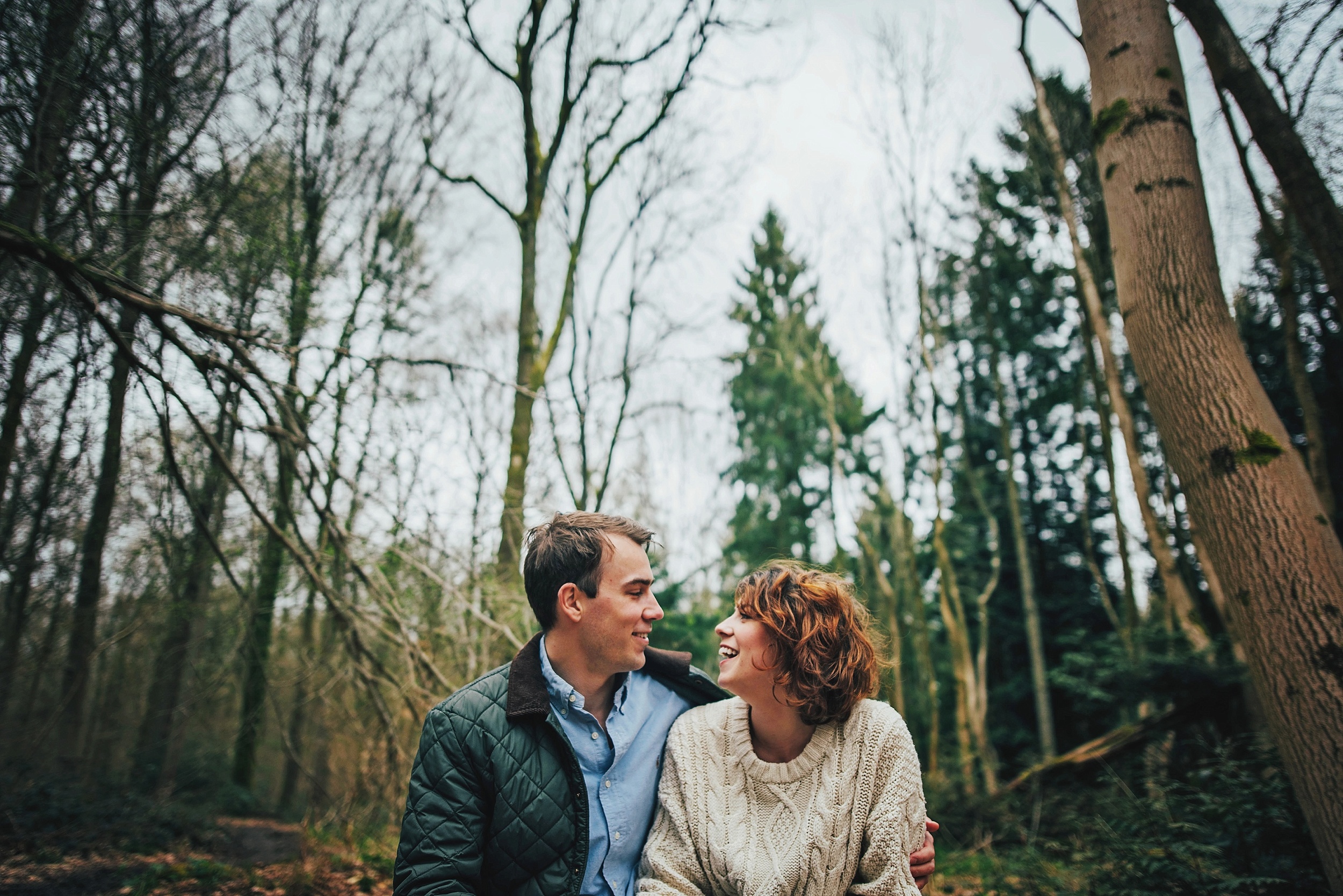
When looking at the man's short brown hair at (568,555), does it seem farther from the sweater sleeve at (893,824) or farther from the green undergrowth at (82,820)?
the green undergrowth at (82,820)

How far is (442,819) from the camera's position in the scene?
6.11ft

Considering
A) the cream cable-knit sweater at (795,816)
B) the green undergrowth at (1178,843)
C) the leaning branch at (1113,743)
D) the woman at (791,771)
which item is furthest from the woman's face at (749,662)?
the leaning branch at (1113,743)

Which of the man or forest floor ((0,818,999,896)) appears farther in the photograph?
forest floor ((0,818,999,896))

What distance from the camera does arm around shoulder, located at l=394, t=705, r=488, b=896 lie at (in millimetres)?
1780

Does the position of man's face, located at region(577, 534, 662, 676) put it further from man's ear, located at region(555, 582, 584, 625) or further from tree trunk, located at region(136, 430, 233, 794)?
tree trunk, located at region(136, 430, 233, 794)

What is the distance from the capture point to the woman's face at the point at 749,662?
78.3 inches

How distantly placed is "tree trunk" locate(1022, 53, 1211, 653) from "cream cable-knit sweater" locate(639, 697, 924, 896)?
712 centimetres

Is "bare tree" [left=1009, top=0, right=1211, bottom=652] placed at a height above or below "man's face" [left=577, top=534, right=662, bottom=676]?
above

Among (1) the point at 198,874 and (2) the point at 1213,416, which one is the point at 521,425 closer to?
(1) the point at 198,874

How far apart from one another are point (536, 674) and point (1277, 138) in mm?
4299

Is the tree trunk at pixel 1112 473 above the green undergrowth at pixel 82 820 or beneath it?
above

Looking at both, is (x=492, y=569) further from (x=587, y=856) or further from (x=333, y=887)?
(x=587, y=856)

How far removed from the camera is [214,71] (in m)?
3.68

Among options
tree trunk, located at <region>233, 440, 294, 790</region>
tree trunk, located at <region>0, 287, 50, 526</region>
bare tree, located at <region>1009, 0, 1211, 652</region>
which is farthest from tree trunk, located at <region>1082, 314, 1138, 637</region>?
tree trunk, located at <region>0, 287, 50, 526</region>
